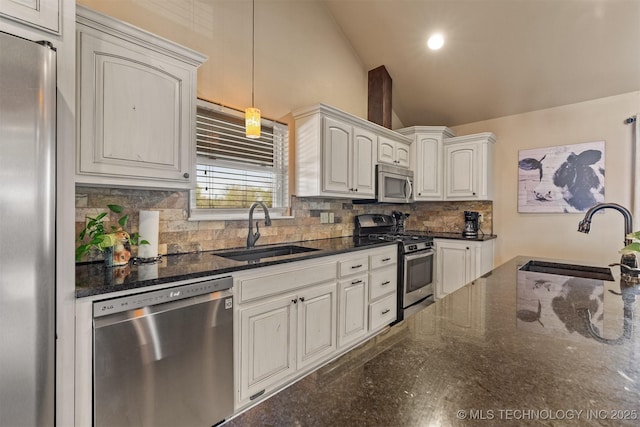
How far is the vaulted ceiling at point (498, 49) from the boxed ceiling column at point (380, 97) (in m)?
0.12

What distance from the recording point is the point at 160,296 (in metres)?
1.37

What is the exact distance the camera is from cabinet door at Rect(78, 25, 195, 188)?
4.85ft

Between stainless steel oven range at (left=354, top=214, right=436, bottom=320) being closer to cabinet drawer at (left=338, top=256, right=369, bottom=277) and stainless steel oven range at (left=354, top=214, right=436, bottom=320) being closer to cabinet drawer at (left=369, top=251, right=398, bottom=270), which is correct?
cabinet drawer at (left=369, top=251, right=398, bottom=270)

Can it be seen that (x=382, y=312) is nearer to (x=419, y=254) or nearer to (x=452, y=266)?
(x=419, y=254)

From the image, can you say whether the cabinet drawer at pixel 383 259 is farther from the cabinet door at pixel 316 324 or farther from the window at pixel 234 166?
the window at pixel 234 166

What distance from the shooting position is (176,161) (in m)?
1.79

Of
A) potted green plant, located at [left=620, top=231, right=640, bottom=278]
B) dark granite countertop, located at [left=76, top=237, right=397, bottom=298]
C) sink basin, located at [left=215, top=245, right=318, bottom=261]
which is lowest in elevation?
sink basin, located at [left=215, top=245, right=318, bottom=261]

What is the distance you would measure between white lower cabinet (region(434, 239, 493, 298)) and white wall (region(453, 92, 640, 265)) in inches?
17.6

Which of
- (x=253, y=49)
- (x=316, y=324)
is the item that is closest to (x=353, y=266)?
(x=316, y=324)

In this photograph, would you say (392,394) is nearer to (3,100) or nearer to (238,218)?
(3,100)

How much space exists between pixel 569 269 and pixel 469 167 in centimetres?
225

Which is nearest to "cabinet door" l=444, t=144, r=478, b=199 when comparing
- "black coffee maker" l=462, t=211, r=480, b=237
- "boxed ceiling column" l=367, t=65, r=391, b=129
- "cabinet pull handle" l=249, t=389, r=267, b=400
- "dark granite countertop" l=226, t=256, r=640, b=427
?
"black coffee maker" l=462, t=211, r=480, b=237

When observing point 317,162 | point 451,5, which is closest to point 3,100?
point 317,162

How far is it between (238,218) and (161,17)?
5.01 ft
